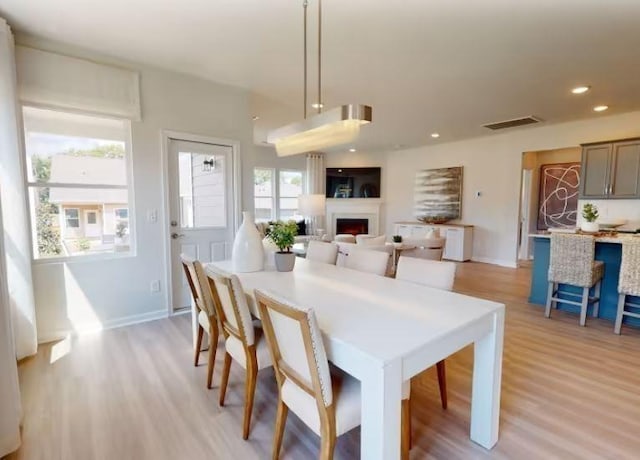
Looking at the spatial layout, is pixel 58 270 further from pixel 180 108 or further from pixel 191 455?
pixel 191 455

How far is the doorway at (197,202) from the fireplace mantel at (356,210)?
183 inches

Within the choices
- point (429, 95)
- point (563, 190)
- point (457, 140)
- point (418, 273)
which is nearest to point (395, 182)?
point (457, 140)

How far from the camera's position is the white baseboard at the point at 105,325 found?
288 cm

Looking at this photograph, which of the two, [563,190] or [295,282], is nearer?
[295,282]

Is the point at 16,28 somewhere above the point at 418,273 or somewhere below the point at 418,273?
above

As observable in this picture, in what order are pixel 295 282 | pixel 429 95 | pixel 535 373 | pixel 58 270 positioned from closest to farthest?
1. pixel 295 282
2. pixel 535 373
3. pixel 58 270
4. pixel 429 95

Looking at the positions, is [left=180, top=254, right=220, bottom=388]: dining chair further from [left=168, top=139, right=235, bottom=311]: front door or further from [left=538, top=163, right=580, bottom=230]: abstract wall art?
[left=538, top=163, right=580, bottom=230]: abstract wall art

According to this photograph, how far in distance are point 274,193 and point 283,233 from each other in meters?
5.54

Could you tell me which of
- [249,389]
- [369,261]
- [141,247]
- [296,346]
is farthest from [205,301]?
[141,247]

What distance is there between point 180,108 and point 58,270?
1.93m

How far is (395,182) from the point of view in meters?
8.18

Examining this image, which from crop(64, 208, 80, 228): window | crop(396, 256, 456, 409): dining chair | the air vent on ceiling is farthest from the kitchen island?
crop(64, 208, 80, 228): window

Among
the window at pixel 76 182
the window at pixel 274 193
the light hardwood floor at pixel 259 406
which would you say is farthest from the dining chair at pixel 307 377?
the window at pixel 274 193

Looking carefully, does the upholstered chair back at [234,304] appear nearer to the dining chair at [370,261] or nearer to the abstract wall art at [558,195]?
the dining chair at [370,261]
